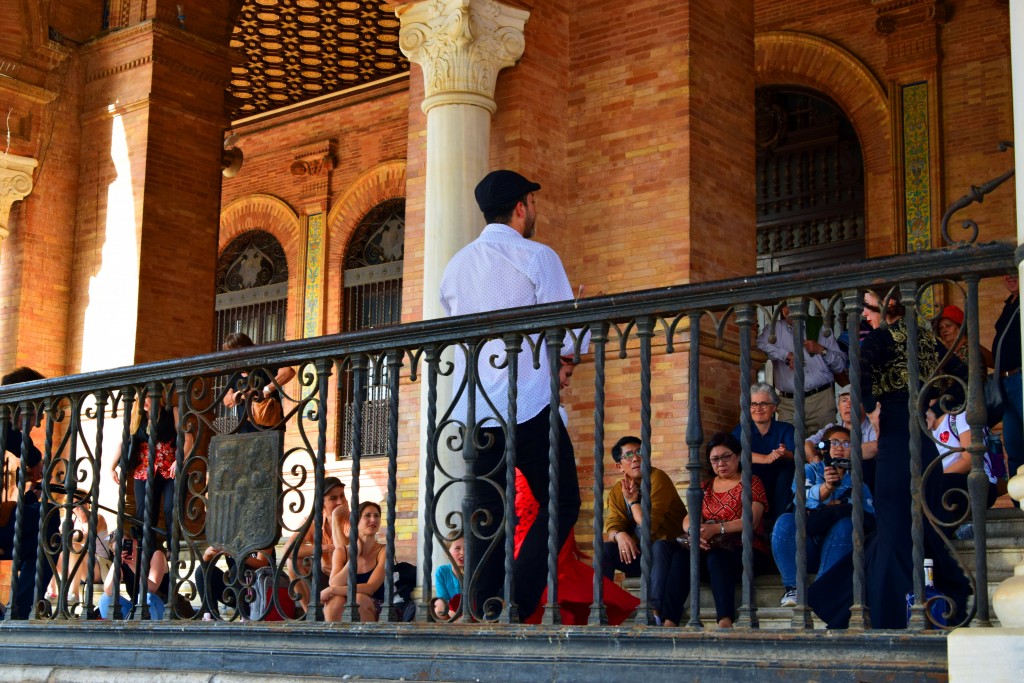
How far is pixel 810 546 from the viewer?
6.95 m

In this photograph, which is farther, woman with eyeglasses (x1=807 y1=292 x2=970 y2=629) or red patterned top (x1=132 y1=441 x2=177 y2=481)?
red patterned top (x1=132 y1=441 x2=177 y2=481)

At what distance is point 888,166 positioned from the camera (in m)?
13.8

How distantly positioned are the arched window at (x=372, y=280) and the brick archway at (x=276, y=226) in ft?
2.92

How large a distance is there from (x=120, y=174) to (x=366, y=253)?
597 cm

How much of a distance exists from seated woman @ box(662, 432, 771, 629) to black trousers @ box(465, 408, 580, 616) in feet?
5.26

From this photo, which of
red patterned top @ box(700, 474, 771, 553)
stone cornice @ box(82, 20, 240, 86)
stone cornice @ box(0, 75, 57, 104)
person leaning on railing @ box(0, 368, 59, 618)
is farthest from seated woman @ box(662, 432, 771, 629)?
stone cornice @ box(0, 75, 57, 104)

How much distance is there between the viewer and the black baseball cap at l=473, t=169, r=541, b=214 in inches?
217

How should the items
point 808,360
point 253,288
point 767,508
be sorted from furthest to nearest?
1. point 253,288
2. point 808,360
3. point 767,508

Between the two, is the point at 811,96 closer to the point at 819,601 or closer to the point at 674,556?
the point at 674,556

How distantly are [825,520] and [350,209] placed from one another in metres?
14.4

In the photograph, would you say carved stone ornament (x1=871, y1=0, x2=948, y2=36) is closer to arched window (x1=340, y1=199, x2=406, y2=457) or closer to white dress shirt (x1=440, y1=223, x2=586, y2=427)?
arched window (x1=340, y1=199, x2=406, y2=457)

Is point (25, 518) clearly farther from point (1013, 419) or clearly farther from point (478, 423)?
point (1013, 419)

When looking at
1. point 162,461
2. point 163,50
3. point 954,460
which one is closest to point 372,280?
point 163,50

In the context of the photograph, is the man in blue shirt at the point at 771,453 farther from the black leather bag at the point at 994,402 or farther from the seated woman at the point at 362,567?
the seated woman at the point at 362,567
